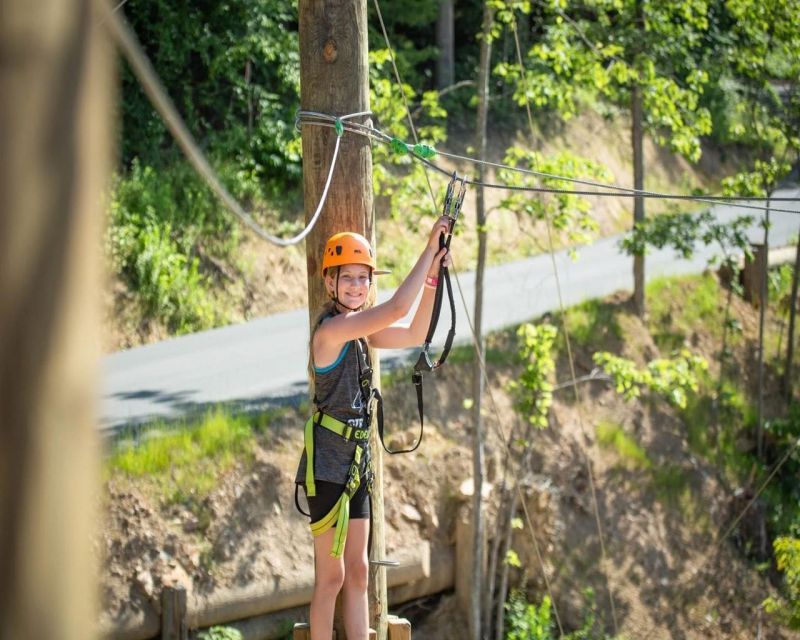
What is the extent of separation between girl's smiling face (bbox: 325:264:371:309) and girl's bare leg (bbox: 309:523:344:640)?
1016mm

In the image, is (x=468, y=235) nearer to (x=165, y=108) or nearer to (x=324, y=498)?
(x=324, y=498)

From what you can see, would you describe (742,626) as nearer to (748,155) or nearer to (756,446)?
(756,446)

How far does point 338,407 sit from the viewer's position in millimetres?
4891

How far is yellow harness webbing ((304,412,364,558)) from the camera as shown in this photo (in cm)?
491

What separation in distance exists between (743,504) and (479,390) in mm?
5070

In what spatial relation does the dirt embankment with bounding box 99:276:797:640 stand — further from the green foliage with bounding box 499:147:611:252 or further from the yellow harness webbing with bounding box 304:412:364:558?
the yellow harness webbing with bounding box 304:412:364:558

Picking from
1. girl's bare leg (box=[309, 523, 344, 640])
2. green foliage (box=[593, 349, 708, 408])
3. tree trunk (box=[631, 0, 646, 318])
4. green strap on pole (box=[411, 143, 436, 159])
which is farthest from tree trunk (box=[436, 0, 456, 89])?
girl's bare leg (box=[309, 523, 344, 640])

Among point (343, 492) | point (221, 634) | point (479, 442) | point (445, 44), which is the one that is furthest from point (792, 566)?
point (445, 44)

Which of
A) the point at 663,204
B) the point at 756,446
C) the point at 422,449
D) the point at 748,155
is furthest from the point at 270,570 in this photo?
the point at 748,155

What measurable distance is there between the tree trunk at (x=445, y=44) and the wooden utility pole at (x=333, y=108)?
1381 centimetres

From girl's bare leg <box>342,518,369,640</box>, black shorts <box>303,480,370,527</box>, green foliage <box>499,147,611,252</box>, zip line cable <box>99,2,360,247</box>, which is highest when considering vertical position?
green foliage <box>499,147,611,252</box>

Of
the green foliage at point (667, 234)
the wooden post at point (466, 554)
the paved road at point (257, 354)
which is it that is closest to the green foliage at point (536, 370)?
the wooden post at point (466, 554)

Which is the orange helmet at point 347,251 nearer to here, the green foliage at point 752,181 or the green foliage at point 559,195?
the green foliage at point 559,195

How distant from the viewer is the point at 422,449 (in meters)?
10.7
